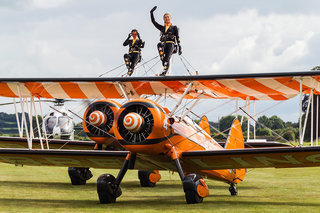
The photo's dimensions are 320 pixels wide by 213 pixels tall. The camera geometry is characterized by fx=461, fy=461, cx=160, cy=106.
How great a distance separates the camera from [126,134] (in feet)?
30.9

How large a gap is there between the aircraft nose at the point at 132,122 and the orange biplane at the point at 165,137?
0.05 feet

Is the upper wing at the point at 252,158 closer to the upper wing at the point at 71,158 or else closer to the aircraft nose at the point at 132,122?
the upper wing at the point at 71,158

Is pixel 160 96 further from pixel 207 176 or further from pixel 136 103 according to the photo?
pixel 136 103

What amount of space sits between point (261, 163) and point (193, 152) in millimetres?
1623

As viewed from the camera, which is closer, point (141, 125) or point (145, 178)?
point (141, 125)

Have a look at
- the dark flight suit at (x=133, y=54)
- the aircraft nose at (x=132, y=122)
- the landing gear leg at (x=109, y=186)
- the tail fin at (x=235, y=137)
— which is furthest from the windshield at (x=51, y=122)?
the aircraft nose at (x=132, y=122)

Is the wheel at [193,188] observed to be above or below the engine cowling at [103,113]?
below

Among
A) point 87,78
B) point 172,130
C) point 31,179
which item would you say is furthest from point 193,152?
point 31,179

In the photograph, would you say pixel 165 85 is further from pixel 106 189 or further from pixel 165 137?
pixel 106 189

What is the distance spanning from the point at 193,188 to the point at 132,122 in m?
1.82

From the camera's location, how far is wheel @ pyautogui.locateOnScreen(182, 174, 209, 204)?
927 centimetres

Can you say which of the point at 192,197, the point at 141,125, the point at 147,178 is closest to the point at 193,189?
the point at 192,197

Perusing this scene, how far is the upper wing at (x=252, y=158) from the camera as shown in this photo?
9531 mm

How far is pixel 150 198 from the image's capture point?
1129 cm
